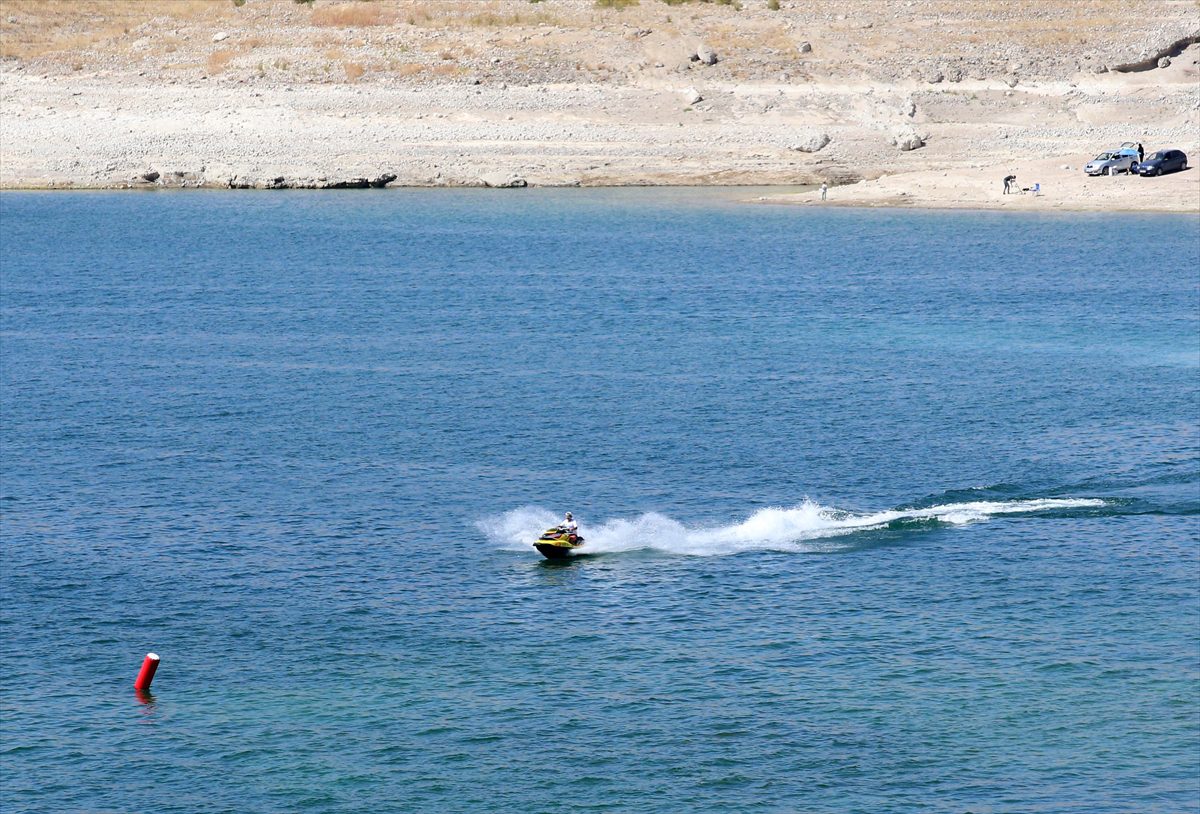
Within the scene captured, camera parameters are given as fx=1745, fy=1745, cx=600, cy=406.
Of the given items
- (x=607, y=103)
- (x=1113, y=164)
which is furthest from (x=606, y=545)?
(x=607, y=103)

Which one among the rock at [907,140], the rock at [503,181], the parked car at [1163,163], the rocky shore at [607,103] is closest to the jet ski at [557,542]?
the rocky shore at [607,103]

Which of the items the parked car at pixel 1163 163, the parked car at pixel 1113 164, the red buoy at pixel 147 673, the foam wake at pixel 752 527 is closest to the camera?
the red buoy at pixel 147 673

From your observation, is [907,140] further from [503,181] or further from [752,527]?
[752,527]

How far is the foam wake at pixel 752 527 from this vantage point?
67.9 metres

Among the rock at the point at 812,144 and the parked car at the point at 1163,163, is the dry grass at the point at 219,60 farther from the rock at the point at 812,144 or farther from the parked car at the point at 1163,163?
the parked car at the point at 1163,163

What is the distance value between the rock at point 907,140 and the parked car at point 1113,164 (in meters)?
21.0

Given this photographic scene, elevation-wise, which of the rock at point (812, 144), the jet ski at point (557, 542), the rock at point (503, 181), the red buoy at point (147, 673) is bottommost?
the red buoy at point (147, 673)

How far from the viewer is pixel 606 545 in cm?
6788

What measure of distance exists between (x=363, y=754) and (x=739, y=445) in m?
34.1

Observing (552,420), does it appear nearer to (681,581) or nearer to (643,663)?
(681,581)

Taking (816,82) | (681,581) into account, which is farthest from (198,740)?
(816,82)

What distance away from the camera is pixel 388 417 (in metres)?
88.1

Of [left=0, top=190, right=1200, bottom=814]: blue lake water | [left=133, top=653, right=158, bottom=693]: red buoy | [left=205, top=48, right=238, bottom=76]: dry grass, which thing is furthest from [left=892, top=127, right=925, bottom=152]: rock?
[left=133, top=653, right=158, bottom=693]: red buoy

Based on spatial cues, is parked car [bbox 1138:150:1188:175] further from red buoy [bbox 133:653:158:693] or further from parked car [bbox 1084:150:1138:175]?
red buoy [bbox 133:653:158:693]
